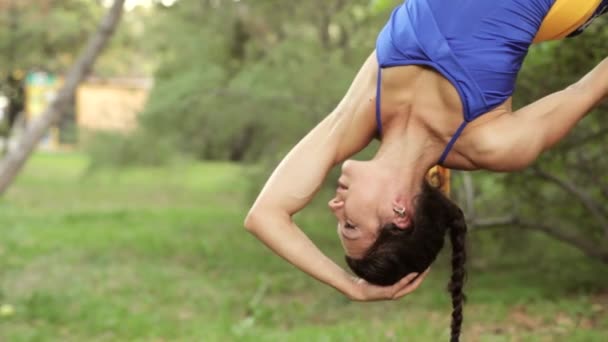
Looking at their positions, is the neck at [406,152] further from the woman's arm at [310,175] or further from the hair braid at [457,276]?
the hair braid at [457,276]

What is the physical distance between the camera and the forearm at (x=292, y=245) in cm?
285

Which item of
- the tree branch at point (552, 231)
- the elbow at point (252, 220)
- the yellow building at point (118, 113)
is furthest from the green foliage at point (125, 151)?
the elbow at point (252, 220)

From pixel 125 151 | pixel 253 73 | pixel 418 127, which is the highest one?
pixel 418 127

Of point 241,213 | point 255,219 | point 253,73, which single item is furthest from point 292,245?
point 241,213

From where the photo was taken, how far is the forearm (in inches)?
112

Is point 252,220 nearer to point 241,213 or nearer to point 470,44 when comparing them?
point 470,44

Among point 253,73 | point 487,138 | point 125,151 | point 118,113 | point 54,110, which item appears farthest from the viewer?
point 118,113

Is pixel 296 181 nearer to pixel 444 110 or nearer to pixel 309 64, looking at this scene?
pixel 444 110

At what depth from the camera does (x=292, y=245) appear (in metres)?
2.87

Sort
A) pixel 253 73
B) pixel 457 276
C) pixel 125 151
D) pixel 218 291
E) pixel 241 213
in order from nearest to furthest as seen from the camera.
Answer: pixel 457 276 < pixel 218 291 < pixel 253 73 < pixel 125 151 < pixel 241 213

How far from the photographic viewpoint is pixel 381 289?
299cm

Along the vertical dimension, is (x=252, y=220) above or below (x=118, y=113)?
above

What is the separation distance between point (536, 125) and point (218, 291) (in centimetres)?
552

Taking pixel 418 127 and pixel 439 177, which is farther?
pixel 439 177
